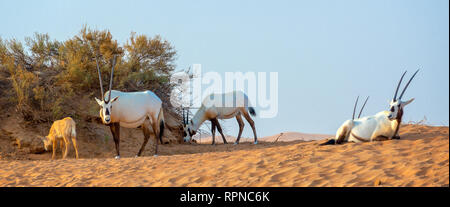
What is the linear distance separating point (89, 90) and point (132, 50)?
108 inches

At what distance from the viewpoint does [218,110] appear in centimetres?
1677

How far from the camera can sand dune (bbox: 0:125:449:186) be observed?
579 centimetres

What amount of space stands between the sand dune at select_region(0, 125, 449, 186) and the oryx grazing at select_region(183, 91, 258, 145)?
7.46 meters

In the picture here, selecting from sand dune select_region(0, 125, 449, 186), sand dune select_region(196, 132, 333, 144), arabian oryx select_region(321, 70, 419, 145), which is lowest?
sand dune select_region(196, 132, 333, 144)

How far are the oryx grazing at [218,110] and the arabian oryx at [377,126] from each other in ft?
25.7

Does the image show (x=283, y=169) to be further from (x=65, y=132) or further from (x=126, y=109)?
(x=65, y=132)

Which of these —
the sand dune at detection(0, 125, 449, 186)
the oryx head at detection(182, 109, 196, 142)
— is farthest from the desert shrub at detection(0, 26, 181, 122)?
the sand dune at detection(0, 125, 449, 186)

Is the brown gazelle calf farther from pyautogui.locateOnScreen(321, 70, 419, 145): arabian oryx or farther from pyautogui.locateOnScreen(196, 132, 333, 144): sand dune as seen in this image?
pyautogui.locateOnScreen(196, 132, 333, 144): sand dune

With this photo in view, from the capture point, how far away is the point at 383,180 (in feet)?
18.2

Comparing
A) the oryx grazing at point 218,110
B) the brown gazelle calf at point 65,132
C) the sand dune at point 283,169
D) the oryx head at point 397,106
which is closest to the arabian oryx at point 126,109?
the brown gazelle calf at point 65,132

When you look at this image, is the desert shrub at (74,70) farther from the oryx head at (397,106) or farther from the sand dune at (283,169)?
the oryx head at (397,106)

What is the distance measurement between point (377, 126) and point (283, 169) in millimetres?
2737

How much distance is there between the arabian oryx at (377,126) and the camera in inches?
326
